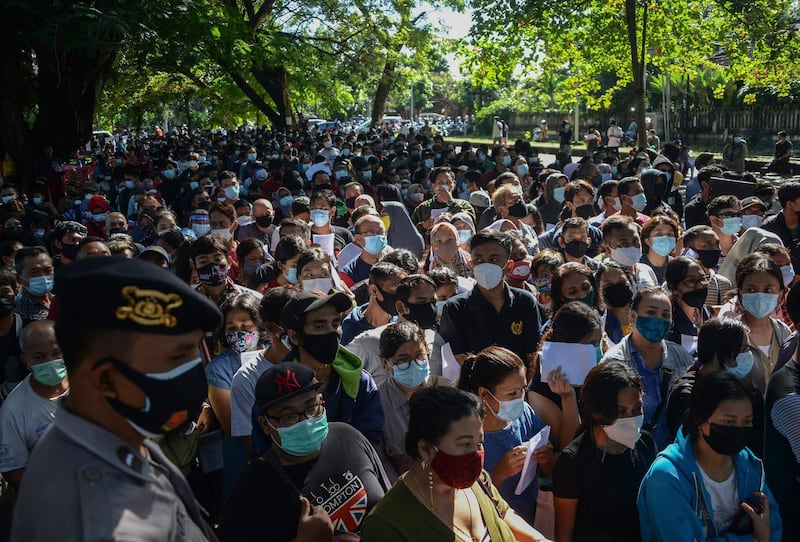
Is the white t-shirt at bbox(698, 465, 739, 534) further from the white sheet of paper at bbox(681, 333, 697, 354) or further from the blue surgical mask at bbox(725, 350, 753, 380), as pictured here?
the white sheet of paper at bbox(681, 333, 697, 354)

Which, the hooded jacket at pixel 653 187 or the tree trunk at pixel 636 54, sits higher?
the tree trunk at pixel 636 54

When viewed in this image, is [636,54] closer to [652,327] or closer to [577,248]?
[577,248]

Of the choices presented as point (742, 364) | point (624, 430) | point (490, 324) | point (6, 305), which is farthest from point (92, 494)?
point (6, 305)

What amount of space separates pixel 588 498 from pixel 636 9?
51.9ft

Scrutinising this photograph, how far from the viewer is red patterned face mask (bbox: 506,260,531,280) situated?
6.31m

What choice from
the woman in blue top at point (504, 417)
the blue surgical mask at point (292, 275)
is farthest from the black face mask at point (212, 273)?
the woman in blue top at point (504, 417)

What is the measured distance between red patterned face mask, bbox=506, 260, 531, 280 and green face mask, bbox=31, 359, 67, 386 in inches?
134

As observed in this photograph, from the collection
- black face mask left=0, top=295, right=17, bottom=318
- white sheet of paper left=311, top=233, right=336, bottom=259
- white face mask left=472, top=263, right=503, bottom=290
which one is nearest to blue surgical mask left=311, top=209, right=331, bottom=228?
white sheet of paper left=311, top=233, right=336, bottom=259

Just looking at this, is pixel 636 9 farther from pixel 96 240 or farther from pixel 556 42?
pixel 96 240

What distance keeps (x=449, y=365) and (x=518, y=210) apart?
11.4ft

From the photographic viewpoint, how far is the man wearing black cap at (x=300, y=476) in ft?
9.86

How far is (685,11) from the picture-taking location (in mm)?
17203

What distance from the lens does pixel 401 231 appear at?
9180 mm

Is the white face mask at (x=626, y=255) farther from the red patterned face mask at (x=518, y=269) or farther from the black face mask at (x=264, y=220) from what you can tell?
the black face mask at (x=264, y=220)
